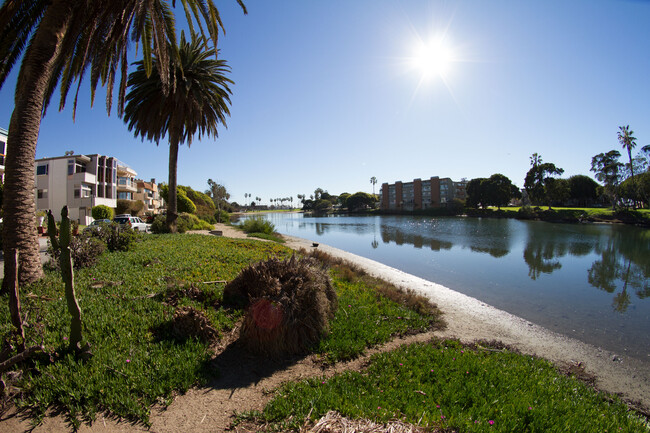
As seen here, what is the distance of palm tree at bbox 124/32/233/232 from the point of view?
18.3 m

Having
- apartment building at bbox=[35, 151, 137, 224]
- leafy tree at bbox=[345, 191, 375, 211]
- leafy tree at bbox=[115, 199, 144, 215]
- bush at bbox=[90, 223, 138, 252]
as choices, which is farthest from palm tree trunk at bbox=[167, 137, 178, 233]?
leafy tree at bbox=[345, 191, 375, 211]

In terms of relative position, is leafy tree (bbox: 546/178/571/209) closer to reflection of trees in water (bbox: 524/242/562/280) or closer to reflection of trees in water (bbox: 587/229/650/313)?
reflection of trees in water (bbox: 587/229/650/313)

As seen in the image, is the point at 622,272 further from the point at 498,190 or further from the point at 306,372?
the point at 498,190

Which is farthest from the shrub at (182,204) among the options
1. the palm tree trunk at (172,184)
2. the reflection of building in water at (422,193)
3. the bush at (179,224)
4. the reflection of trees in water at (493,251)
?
the reflection of building in water at (422,193)

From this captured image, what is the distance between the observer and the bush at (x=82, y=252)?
8109mm

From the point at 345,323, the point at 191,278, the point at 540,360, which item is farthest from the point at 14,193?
the point at 540,360

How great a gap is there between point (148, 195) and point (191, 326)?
84.8 m

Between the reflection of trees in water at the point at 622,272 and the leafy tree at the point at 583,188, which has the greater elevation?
the leafy tree at the point at 583,188

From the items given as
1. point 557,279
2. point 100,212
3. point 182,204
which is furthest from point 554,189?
point 100,212

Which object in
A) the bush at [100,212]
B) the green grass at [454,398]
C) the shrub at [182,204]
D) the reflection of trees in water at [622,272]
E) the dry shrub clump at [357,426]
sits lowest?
the reflection of trees in water at [622,272]

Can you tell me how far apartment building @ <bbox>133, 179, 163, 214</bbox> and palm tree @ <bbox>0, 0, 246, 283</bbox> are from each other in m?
63.6

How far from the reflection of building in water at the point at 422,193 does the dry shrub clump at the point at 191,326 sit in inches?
4237

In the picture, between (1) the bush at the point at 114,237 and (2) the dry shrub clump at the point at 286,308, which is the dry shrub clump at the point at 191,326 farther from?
(1) the bush at the point at 114,237

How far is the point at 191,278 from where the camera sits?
25.5ft
